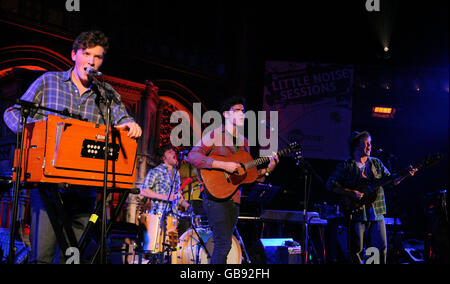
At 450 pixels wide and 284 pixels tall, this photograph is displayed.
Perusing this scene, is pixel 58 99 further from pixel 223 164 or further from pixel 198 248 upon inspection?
pixel 198 248

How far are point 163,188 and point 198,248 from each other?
127 centimetres

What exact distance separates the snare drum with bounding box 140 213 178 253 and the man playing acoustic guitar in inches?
86.9

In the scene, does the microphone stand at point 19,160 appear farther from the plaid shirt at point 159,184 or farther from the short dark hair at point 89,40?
the plaid shirt at point 159,184

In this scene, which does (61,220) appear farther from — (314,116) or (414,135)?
(414,135)

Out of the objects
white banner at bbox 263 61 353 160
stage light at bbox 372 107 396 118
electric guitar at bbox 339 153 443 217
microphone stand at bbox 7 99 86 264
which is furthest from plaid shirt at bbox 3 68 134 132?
stage light at bbox 372 107 396 118

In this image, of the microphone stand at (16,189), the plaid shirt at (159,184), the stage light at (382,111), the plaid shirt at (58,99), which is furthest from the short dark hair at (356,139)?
the stage light at (382,111)

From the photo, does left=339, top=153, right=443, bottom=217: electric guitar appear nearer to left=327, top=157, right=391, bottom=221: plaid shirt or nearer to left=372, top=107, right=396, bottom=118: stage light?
left=327, top=157, right=391, bottom=221: plaid shirt

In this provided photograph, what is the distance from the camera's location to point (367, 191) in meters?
5.75

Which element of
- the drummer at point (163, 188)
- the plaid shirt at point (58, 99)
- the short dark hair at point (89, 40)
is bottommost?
the drummer at point (163, 188)

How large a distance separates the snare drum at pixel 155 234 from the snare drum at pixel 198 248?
0.27 metres

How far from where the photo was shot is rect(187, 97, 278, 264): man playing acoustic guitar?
4.37m

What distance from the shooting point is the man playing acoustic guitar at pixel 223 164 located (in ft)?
14.3

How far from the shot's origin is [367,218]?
5.60 metres

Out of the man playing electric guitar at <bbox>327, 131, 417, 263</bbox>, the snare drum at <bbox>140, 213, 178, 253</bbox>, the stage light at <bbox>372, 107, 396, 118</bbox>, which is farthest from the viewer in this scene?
the stage light at <bbox>372, 107, 396, 118</bbox>
